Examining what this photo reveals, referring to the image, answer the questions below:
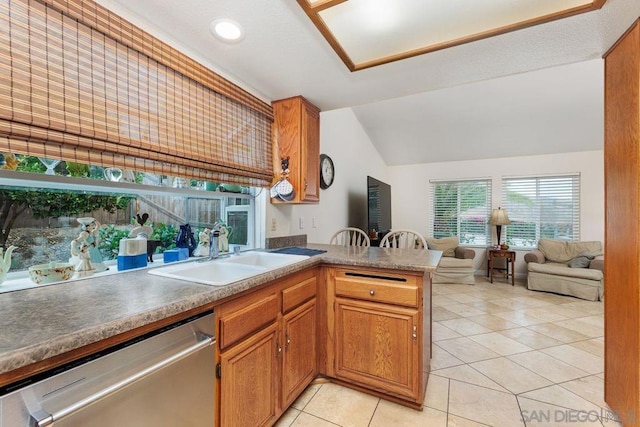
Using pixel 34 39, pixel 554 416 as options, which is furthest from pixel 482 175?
pixel 34 39

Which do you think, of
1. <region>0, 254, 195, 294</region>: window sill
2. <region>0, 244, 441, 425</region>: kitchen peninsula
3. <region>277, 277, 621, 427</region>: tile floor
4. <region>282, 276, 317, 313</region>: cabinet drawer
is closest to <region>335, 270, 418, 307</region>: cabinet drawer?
<region>0, 244, 441, 425</region>: kitchen peninsula

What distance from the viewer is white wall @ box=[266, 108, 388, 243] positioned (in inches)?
109

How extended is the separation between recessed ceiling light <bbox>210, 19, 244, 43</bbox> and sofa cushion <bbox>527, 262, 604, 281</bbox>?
4.91m

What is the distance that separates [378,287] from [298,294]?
0.49 metres

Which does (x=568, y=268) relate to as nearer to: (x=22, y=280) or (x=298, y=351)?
(x=298, y=351)

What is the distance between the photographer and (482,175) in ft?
17.5

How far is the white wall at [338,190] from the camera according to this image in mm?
2762

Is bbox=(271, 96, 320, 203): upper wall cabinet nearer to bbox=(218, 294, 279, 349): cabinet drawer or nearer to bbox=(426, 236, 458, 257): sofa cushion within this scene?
bbox=(218, 294, 279, 349): cabinet drawer

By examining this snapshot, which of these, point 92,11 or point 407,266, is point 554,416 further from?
point 92,11

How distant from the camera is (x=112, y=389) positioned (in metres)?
0.78

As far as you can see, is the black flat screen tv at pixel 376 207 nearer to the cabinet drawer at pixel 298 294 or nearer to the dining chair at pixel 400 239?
the dining chair at pixel 400 239

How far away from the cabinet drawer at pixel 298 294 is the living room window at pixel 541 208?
16.0ft

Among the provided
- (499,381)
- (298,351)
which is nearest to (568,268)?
(499,381)

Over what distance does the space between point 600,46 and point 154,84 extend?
7.97 feet
